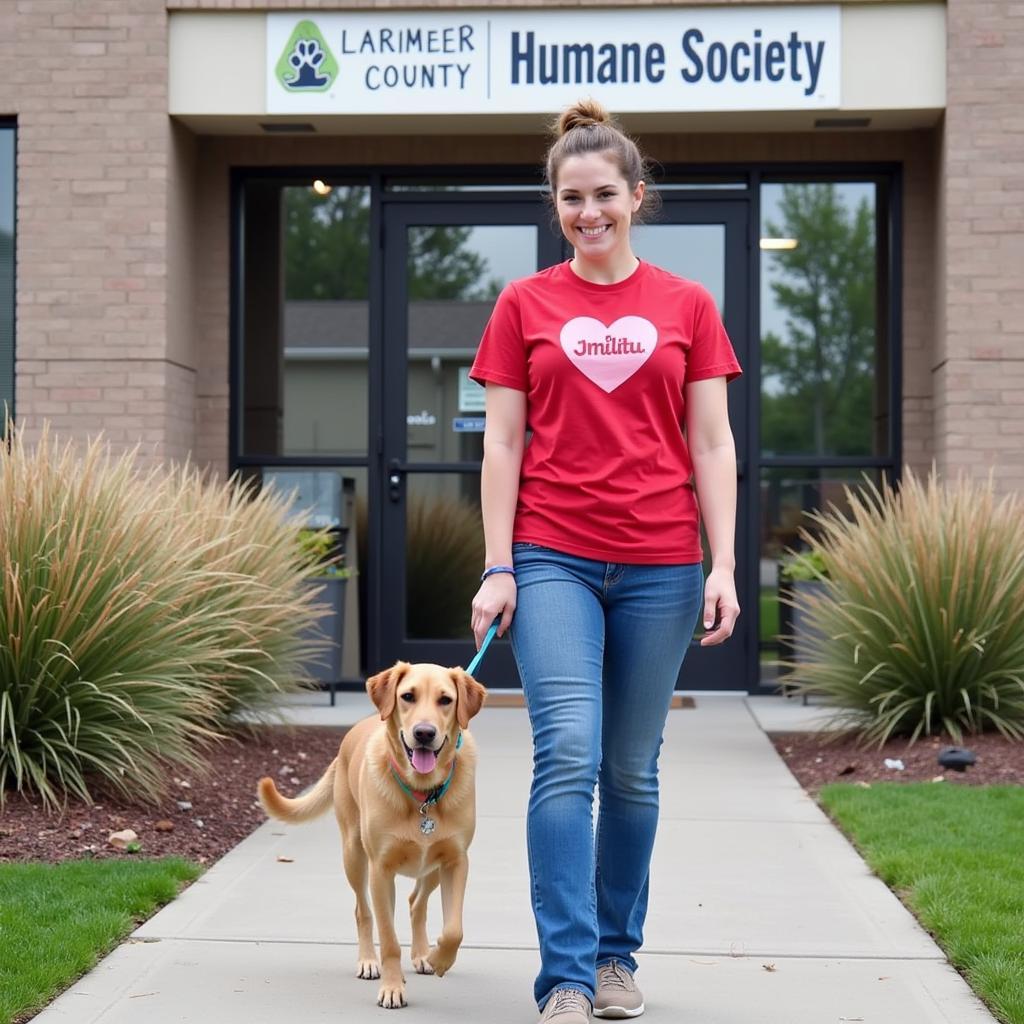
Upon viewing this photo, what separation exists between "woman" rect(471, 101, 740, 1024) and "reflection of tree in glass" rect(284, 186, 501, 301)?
24.1ft

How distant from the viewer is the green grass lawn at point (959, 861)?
421 centimetres

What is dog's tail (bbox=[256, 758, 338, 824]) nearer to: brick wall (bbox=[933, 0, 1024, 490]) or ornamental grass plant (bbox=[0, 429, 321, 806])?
ornamental grass plant (bbox=[0, 429, 321, 806])

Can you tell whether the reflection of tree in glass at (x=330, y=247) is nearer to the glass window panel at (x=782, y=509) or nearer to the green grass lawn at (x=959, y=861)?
the glass window panel at (x=782, y=509)

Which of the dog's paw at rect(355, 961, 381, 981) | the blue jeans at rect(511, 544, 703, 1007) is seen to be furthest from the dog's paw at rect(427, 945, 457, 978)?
the blue jeans at rect(511, 544, 703, 1007)

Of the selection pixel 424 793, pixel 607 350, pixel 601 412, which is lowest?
pixel 424 793

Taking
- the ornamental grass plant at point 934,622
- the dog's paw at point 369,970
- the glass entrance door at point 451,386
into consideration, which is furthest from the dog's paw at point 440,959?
the glass entrance door at point 451,386

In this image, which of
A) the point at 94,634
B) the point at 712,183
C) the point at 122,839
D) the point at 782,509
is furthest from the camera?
the point at 712,183

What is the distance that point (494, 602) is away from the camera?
362 centimetres

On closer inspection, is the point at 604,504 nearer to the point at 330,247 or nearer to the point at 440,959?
the point at 440,959

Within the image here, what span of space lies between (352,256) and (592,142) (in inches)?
301

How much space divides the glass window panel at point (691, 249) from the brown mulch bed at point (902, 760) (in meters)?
3.96

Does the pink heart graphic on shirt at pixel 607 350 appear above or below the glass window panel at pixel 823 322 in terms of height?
below

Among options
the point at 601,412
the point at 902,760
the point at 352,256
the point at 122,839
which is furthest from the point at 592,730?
the point at 352,256

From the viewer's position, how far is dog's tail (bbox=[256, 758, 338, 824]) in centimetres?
459
